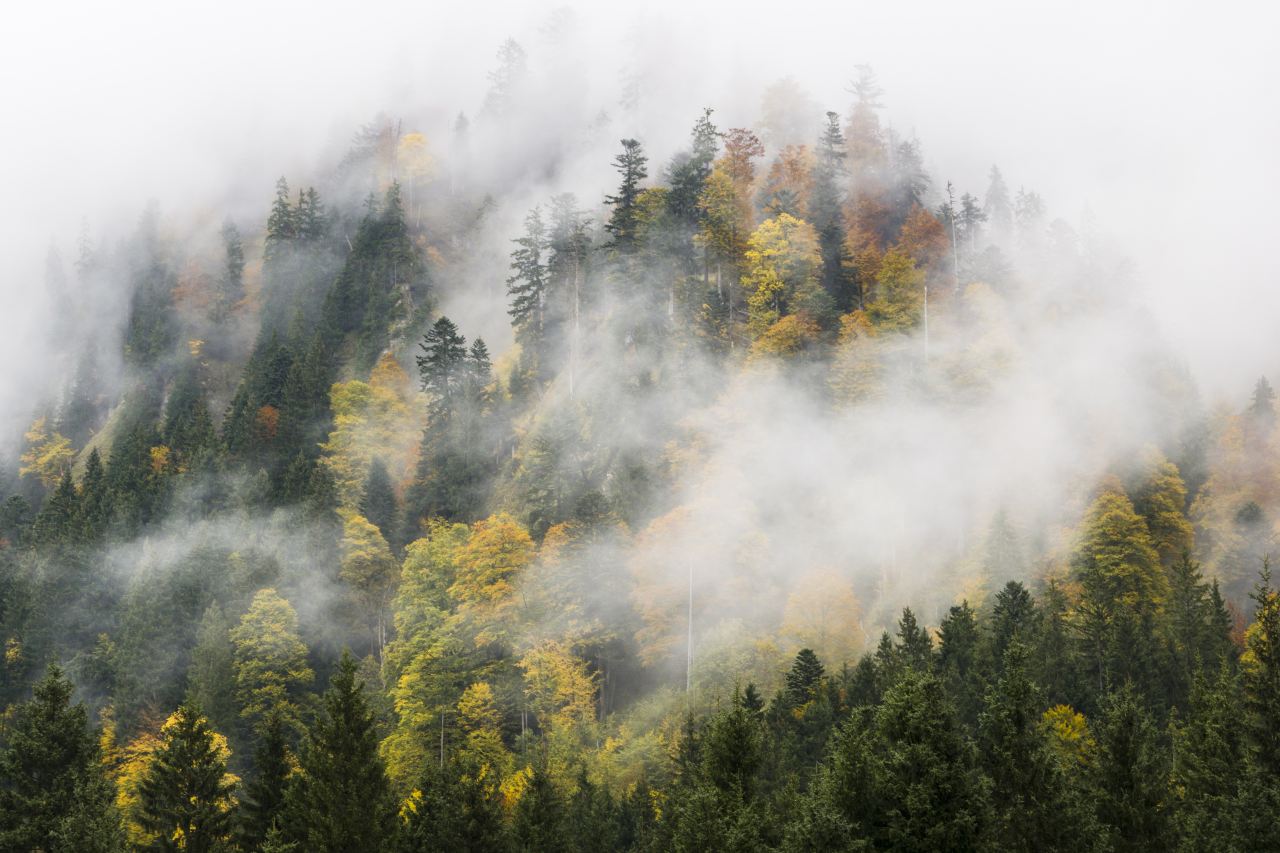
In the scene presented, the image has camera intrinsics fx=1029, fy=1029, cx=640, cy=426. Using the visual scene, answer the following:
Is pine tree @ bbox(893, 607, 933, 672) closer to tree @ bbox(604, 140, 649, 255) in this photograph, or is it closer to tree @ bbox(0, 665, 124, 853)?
tree @ bbox(0, 665, 124, 853)

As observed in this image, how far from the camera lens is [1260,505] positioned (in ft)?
291

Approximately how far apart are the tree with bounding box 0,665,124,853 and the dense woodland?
5.9 inches

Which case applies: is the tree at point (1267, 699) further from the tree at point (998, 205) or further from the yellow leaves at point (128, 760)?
the tree at point (998, 205)

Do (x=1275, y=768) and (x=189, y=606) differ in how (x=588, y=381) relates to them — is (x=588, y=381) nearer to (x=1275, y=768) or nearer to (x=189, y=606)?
(x=189, y=606)

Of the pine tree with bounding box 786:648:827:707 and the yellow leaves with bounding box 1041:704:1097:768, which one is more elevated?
the pine tree with bounding box 786:648:827:707

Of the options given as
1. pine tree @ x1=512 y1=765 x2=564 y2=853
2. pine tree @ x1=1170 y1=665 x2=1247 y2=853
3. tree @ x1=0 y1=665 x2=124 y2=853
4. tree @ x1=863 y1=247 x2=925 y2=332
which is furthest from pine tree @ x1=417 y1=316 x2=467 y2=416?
pine tree @ x1=1170 y1=665 x2=1247 y2=853

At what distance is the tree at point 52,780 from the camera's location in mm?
35844

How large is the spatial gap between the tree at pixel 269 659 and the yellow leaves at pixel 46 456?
238 ft

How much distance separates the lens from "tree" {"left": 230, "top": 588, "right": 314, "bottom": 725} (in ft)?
253

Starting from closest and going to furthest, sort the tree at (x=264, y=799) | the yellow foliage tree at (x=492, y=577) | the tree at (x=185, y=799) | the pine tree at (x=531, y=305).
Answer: the tree at (x=185, y=799)
the tree at (x=264, y=799)
the yellow foliage tree at (x=492, y=577)
the pine tree at (x=531, y=305)

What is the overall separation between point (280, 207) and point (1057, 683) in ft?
398

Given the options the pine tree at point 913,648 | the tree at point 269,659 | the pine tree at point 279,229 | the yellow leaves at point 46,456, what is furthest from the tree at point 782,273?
the yellow leaves at point 46,456

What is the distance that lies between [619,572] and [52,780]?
46.8 m

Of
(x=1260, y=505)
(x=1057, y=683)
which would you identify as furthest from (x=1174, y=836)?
(x=1260, y=505)
